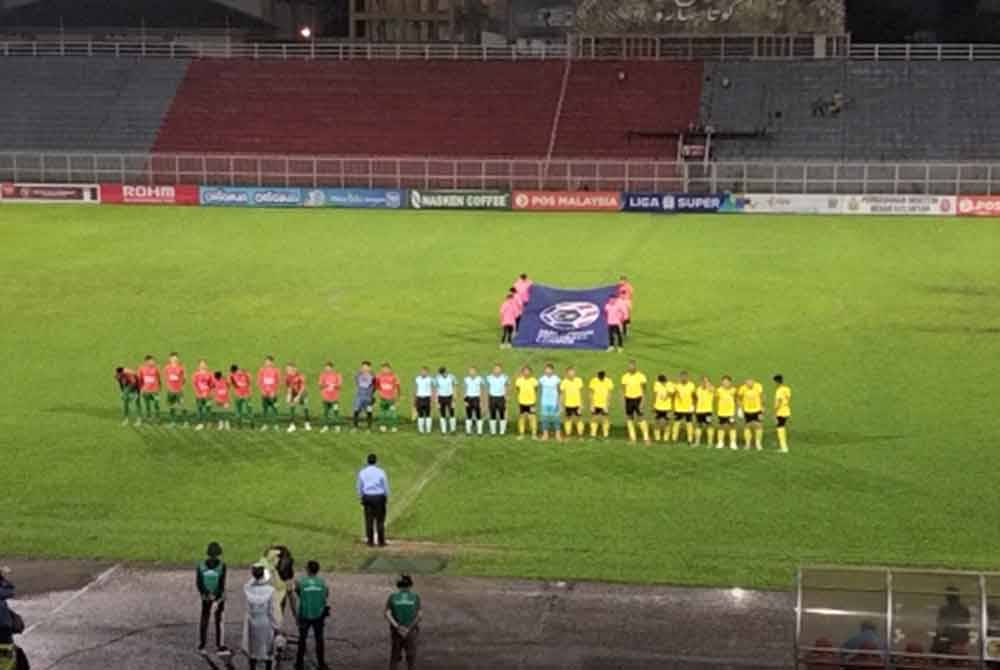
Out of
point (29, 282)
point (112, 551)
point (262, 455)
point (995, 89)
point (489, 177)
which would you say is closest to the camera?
point (112, 551)

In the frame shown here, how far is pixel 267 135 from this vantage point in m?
69.4

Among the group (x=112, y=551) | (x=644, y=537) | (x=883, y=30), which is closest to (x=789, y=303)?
(x=644, y=537)

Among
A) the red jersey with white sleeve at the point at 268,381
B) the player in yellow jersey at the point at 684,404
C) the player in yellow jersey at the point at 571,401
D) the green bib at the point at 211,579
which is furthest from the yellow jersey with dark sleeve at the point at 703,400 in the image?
the green bib at the point at 211,579

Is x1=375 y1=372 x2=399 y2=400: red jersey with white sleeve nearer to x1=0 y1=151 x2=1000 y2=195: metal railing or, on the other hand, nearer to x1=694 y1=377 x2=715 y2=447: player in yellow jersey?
x1=694 y1=377 x2=715 y2=447: player in yellow jersey

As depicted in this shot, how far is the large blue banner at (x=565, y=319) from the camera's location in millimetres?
33625

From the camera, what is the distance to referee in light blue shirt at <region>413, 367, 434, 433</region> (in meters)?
26.8

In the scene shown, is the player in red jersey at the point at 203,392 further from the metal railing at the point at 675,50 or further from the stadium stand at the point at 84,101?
the metal railing at the point at 675,50

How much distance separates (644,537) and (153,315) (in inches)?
776

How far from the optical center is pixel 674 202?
59219mm

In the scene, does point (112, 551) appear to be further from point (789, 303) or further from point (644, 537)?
point (789, 303)

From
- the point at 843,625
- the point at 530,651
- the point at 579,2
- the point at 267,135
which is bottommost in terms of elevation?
the point at 530,651

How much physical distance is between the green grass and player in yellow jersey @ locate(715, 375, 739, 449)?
21.7 inches

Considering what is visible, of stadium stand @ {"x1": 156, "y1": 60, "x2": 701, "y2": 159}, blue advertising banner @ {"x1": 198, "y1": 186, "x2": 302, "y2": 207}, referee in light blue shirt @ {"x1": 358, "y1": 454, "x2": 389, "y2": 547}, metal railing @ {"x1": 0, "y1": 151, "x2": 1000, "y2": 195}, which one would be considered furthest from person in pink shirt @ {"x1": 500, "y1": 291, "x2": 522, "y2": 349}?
stadium stand @ {"x1": 156, "y1": 60, "x2": 701, "y2": 159}

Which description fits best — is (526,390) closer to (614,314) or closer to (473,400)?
(473,400)
